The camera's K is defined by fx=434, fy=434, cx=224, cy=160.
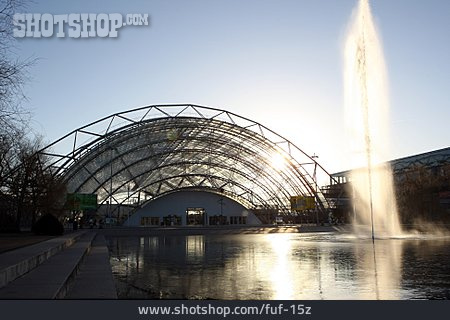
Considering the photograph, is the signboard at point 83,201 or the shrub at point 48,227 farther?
the signboard at point 83,201

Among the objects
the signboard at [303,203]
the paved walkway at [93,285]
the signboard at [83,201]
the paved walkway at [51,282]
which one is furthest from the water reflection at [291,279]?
the signboard at [303,203]

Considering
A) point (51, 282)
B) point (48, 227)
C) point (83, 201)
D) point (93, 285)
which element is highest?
point (83, 201)

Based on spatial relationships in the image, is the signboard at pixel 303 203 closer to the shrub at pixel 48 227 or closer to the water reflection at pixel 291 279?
the shrub at pixel 48 227

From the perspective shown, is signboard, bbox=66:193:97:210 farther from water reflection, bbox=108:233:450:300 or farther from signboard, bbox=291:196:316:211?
water reflection, bbox=108:233:450:300

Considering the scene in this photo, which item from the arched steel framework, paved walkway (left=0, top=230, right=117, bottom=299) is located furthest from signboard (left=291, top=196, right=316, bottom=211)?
paved walkway (left=0, top=230, right=117, bottom=299)

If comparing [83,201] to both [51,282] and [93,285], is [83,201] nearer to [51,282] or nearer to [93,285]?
[93,285]

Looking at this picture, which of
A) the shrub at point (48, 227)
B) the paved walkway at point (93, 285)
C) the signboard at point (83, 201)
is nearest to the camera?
the paved walkway at point (93, 285)

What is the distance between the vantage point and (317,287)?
9742 mm

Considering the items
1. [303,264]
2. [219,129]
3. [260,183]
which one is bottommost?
[303,264]

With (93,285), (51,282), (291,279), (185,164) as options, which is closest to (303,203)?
(185,164)

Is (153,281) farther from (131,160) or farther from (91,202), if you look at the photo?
(131,160)

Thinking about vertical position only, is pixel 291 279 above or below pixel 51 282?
below

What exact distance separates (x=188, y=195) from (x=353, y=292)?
8007 cm

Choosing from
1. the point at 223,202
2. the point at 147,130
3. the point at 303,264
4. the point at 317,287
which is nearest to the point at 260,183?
the point at 223,202
